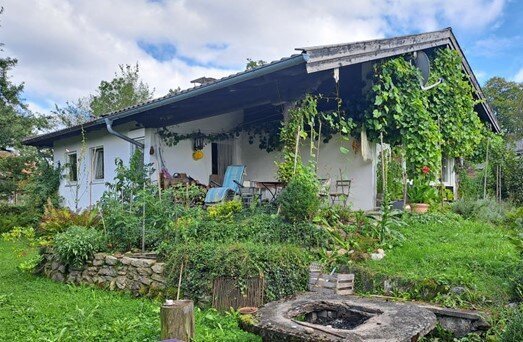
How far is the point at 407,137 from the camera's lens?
8.33m

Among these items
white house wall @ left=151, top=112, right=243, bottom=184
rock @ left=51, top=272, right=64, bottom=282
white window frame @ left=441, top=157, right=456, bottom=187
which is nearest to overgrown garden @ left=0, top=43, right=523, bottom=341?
rock @ left=51, top=272, right=64, bottom=282

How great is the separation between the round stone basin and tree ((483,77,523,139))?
86.5 ft

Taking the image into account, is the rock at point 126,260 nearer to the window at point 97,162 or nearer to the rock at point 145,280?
the rock at point 145,280

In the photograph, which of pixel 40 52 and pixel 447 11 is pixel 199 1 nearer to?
pixel 447 11

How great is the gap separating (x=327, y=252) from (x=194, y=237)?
1889 millimetres

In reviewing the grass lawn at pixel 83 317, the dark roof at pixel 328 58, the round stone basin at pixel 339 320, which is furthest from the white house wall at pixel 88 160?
the round stone basin at pixel 339 320

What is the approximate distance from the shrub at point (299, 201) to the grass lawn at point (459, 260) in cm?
113

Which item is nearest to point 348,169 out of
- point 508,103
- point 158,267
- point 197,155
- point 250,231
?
point 197,155

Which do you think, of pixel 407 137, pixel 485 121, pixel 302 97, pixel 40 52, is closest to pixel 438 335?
pixel 302 97

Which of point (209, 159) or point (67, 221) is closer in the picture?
point (67, 221)

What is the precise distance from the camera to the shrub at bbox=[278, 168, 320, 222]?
19.0 ft

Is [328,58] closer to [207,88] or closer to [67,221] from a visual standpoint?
[207,88]

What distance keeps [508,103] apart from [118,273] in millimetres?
27989

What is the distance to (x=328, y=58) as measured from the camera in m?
6.19
